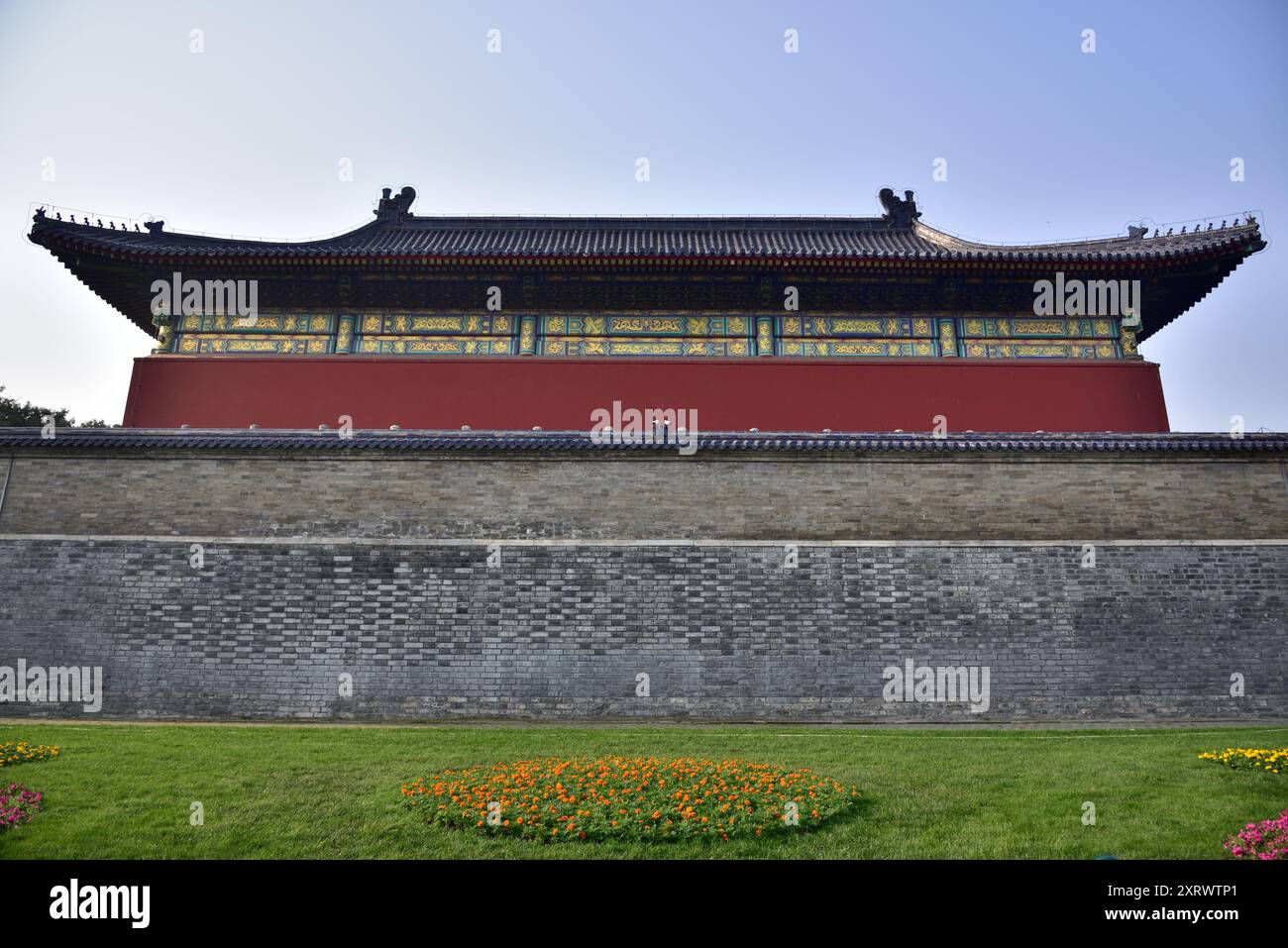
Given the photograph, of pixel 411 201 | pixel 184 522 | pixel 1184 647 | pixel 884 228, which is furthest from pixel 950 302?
pixel 184 522

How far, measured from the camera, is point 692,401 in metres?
12.6

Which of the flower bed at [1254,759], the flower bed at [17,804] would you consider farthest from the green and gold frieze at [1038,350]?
the flower bed at [17,804]

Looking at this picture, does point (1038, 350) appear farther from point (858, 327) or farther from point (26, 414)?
point (26, 414)

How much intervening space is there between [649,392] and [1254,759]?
869 centimetres

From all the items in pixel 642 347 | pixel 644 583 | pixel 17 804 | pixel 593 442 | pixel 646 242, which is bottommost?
pixel 17 804

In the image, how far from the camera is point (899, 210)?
16.6 m

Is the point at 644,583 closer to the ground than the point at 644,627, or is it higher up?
higher up

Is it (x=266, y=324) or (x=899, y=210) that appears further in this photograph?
(x=899, y=210)

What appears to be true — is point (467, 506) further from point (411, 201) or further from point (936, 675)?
point (411, 201)

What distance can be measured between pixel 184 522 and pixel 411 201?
8933 millimetres

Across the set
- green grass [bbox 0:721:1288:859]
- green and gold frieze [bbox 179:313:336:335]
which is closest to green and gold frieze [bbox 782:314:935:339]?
green grass [bbox 0:721:1288:859]

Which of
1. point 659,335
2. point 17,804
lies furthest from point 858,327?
point 17,804

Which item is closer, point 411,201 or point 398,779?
point 398,779

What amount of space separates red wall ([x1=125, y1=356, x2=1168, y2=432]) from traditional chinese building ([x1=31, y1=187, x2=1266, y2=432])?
3 cm
